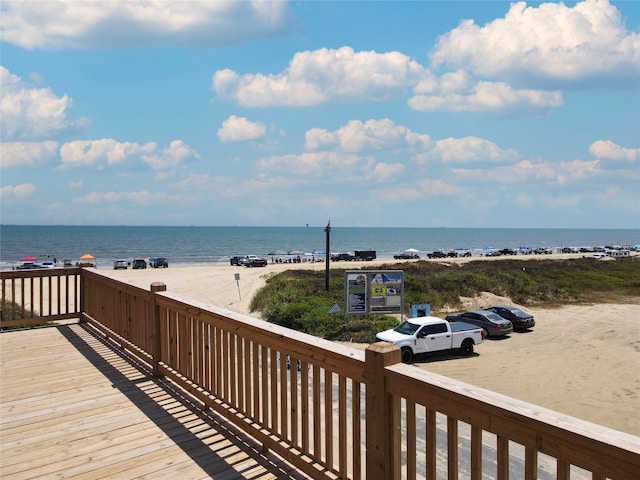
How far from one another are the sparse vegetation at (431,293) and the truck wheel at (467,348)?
11.0 feet

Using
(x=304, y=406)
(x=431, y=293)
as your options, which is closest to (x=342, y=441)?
(x=304, y=406)

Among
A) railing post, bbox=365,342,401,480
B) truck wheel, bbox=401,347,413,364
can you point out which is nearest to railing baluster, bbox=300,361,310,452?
railing post, bbox=365,342,401,480

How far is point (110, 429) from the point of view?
4.33m

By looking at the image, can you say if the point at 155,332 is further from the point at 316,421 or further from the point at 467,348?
the point at 467,348

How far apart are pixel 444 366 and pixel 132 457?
1401 centimetres

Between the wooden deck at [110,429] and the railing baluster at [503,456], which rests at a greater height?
the railing baluster at [503,456]

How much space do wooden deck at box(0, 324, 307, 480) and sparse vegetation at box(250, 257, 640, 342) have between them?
13867mm

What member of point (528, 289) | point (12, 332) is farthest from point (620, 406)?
point (528, 289)

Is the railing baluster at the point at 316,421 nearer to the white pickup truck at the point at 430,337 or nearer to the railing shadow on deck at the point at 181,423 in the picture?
the railing shadow on deck at the point at 181,423

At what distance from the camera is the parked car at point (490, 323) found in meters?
20.7

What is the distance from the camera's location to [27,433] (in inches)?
169

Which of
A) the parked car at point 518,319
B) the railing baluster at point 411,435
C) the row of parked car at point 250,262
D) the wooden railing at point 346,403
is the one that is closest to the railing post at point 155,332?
the wooden railing at point 346,403

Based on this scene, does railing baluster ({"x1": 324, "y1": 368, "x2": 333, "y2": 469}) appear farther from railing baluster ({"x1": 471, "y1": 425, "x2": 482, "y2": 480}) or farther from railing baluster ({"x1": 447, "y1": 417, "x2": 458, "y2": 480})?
railing baluster ({"x1": 471, "y1": 425, "x2": 482, "y2": 480})

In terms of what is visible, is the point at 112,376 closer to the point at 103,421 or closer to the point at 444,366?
the point at 103,421
